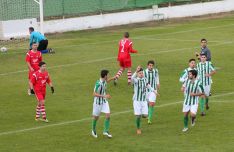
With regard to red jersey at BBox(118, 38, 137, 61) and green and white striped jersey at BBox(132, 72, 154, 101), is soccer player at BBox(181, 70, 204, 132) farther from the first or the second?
red jersey at BBox(118, 38, 137, 61)

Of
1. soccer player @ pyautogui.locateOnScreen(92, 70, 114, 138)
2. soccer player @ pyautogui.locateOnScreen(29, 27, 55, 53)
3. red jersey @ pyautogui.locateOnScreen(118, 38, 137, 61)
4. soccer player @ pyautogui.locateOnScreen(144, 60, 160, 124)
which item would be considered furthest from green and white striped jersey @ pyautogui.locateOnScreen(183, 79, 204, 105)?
soccer player @ pyautogui.locateOnScreen(29, 27, 55, 53)

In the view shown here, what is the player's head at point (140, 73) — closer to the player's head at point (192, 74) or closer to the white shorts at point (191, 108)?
the player's head at point (192, 74)

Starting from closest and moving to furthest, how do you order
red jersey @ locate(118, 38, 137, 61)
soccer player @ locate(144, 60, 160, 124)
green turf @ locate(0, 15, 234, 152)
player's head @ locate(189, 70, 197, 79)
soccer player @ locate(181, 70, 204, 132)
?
green turf @ locate(0, 15, 234, 152), player's head @ locate(189, 70, 197, 79), soccer player @ locate(181, 70, 204, 132), soccer player @ locate(144, 60, 160, 124), red jersey @ locate(118, 38, 137, 61)

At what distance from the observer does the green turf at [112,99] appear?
21844 mm

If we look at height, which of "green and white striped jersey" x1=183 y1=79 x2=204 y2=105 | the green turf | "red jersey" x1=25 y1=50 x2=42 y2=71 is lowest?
the green turf

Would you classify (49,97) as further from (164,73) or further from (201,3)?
(201,3)

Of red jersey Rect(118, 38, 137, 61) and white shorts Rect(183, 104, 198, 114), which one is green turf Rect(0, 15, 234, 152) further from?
red jersey Rect(118, 38, 137, 61)

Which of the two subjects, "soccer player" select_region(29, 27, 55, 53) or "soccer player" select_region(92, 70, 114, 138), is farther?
"soccer player" select_region(29, 27, 55, 53)

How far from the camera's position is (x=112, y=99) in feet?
94.3

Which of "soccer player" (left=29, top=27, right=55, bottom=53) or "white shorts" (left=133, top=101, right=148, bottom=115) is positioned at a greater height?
"soccer player" (left=29, top=27, right=55, bottom=53)

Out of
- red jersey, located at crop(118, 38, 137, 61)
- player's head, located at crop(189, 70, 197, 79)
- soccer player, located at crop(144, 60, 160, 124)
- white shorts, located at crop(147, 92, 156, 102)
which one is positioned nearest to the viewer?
player's head, located at crop(189, 70, 197, 79)

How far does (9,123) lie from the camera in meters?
25.0

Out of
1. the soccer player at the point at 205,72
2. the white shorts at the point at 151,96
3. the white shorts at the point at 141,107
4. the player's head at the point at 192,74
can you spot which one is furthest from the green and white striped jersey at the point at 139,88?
the soccer player at the point at 205,72

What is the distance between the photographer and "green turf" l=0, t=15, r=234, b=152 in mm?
21844
